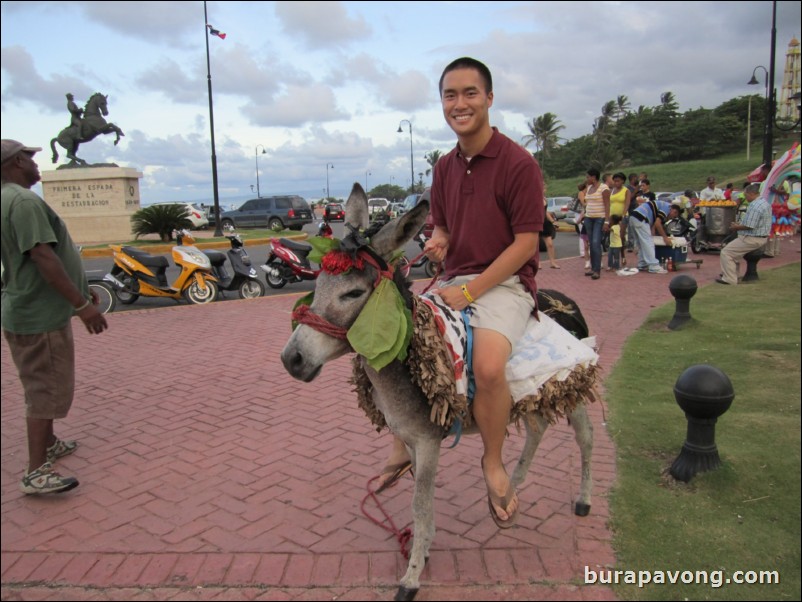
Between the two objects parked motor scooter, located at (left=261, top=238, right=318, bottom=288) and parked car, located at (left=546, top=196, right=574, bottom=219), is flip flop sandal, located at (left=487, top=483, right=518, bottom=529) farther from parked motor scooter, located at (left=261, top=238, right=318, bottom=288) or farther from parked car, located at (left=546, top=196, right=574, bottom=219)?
parked car, located at (left=546, top=196, right=574, bottom=219)

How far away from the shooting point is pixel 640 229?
12852 mm

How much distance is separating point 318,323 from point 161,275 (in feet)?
31.3

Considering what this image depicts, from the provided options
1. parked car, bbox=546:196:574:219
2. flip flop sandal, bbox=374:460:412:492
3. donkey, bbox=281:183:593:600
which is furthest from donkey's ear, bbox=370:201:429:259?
parked car, bbox=546:196:574:219

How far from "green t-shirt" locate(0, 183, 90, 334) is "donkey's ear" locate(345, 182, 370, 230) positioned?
2259 mm

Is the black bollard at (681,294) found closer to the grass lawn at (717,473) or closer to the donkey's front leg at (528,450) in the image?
the grass lawn at (717,473)

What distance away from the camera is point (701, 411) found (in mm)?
3967

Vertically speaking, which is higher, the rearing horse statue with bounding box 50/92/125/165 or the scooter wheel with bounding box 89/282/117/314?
the rearing horse statue with bounding box 50/92/125/165

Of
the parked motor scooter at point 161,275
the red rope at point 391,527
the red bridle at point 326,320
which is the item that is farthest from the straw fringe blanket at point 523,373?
the parked motor scooter at point 161,275

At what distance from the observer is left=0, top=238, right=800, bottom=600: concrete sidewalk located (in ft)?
10.4

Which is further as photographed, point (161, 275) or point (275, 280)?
point (275, 280)

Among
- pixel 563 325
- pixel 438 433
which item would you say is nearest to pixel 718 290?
pixel 563 325

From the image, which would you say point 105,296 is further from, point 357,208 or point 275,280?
point 357,208

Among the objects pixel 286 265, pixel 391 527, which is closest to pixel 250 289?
pixel 286 265

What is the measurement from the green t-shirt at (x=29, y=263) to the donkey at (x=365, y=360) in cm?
223
